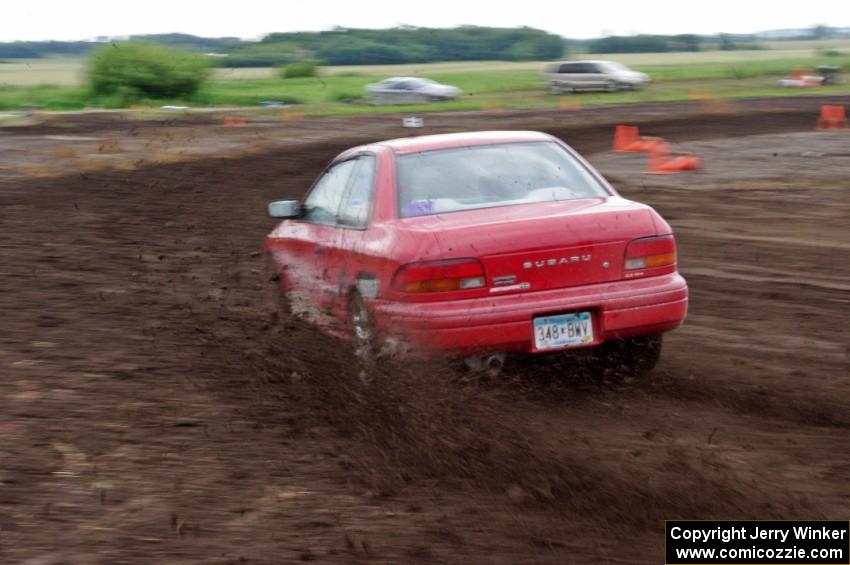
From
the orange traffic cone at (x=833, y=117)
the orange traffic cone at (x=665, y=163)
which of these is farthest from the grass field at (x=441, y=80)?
the orange traffic cone at (x=665, y=163)

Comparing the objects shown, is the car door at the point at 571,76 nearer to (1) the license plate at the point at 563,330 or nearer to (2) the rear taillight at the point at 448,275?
(1) the license plate at the point at 563,330

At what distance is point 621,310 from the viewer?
21.3ft

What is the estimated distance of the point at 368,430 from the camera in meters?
5.88

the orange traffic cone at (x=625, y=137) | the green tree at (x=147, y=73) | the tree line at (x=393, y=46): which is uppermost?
the orange traffic cone at (x=625, y=137)

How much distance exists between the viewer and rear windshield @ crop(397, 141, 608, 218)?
22.6ft

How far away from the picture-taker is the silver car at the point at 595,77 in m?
51.0

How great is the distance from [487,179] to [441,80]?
66.9 meters

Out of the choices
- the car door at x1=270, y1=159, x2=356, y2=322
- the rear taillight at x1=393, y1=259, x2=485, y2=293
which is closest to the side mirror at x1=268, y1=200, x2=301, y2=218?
the car door at x1=270, y1=159, x2=356, y2=322

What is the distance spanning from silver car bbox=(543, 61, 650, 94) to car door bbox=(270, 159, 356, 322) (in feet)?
144

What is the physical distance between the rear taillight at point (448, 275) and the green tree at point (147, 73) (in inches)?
1918

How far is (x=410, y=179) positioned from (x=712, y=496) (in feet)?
9.40

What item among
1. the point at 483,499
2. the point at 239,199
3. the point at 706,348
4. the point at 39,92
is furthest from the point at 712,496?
the point at 39,92

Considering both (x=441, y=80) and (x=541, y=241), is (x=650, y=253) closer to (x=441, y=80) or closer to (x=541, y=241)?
(x=541, y=241)

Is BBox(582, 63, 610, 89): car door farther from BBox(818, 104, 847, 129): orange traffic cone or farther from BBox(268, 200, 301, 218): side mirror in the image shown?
BBox(268, 200, 301, 218): side mirror
